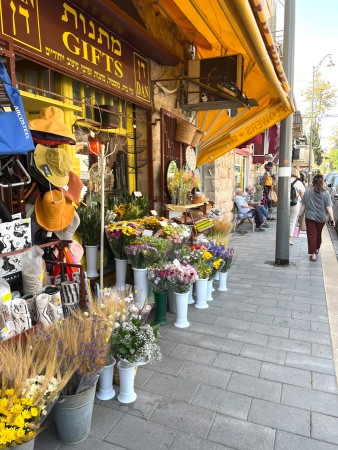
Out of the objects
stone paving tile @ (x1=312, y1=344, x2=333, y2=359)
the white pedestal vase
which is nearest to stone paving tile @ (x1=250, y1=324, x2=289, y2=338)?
stone paving tile @ (x1=312, y1=344, x2=333, y2=359)

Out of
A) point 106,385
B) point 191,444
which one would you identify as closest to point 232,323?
point 106,385

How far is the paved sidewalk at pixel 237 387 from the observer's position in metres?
2.27

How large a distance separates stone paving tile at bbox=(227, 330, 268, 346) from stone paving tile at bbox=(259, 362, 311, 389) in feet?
1.42

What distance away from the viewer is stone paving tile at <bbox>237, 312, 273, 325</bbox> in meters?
4.05

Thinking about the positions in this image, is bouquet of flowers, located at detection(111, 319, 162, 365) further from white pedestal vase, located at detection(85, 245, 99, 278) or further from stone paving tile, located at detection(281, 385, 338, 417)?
white pedestal vase, located at detection(85, 245, 99, 278)

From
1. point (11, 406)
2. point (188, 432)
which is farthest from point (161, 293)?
point (11, 406)

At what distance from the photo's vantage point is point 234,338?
363cm

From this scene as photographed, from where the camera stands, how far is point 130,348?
2490 millimetres

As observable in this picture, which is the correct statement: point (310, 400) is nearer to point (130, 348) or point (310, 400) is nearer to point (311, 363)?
point (311, 363)

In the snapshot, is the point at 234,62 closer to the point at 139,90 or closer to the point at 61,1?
the point at 139,90

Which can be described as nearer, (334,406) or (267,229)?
(334,406)

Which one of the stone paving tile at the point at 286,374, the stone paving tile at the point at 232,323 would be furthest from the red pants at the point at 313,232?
the stone paving tile at the point at 286,374

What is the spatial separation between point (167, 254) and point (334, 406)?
2.26 meters

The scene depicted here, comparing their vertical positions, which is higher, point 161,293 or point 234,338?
point 161,293
